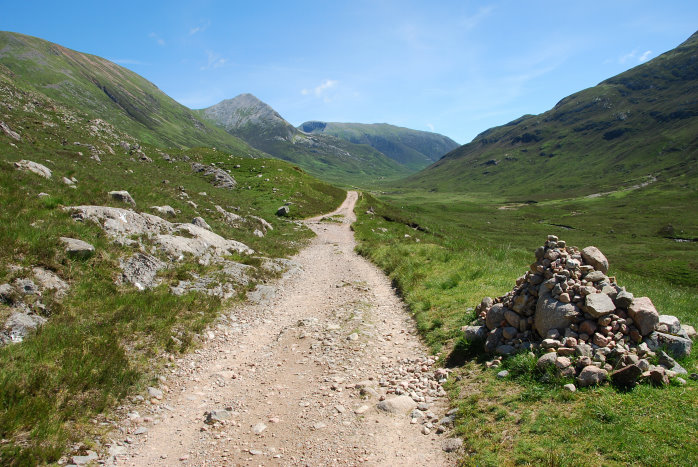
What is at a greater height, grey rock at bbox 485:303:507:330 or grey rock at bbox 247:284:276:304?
grey rock at bbox 485:303:507:330

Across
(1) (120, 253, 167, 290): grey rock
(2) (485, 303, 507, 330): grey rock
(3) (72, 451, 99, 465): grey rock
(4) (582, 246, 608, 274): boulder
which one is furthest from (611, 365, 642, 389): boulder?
(1) (120, 253, 167, 290): grey rock

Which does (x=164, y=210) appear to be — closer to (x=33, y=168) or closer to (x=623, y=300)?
(x=33, y=168)

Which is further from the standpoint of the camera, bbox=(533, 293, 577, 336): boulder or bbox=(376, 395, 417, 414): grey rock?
bbox=(533, 293, 577, 336): boulder

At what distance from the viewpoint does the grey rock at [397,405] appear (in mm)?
8484

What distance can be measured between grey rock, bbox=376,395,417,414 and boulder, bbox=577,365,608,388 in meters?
3.88

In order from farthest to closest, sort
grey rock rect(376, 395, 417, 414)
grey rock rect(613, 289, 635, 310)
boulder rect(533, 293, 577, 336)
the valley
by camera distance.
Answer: boulder rect(533, 293, 577, 336)
grey rock rect(613, 289, 635, 310)
grey rock rect(376, 395, 417, 414)
the valley

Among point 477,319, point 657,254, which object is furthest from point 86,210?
point 657,254

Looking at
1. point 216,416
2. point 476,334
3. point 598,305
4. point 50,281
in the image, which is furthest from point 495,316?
point 50,281

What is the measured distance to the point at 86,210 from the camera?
1623 centimetres

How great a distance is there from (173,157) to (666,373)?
74967mm

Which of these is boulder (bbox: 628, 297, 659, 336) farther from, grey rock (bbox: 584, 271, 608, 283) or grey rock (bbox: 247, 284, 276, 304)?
grey rock (bbox: 247, 284, 276, 304)

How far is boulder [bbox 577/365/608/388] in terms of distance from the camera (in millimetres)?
7477

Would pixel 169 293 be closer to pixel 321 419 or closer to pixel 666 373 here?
pixel 321 419

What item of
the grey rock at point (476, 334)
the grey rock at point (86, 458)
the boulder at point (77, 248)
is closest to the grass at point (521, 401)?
the grey rock at point (476, 334)
